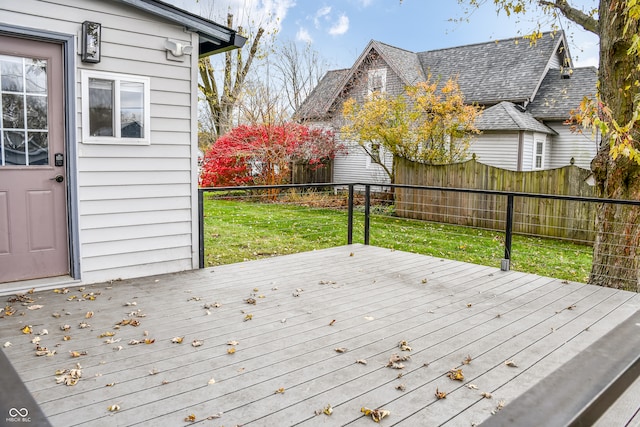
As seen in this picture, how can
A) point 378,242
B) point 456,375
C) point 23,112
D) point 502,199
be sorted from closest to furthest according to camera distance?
point 456,375 < point 23,112 < point 378,242 < point 502,199

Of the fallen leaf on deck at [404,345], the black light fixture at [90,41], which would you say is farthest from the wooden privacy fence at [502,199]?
the black light fixture at [90,41]

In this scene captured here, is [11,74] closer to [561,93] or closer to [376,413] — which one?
Answer: [376,413]

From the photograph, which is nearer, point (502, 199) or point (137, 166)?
point (137, 166)

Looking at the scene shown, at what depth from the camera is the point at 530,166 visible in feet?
44.6

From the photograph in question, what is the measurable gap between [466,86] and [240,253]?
447 inches

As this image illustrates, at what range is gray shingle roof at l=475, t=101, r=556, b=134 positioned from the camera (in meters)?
13.0

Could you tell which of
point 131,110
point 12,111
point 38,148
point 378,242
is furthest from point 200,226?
point 378,242

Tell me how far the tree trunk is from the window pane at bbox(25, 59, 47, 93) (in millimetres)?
5302

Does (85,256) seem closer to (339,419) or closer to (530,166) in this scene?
(339,419)

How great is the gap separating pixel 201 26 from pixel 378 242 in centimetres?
434

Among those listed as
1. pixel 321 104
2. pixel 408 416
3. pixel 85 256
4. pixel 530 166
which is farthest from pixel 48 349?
pixel 321 104

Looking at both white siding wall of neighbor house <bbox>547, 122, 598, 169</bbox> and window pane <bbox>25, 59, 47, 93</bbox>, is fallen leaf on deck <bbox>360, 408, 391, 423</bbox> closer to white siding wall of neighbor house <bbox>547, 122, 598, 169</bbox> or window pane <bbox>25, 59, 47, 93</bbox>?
window pane <bbox>25, 59, 47, 93</bbox>

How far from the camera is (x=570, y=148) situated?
47.0 feet

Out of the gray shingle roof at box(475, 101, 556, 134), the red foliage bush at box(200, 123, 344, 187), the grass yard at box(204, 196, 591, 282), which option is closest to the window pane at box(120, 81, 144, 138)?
the grass yard at box(204, 196, 591, 282)
